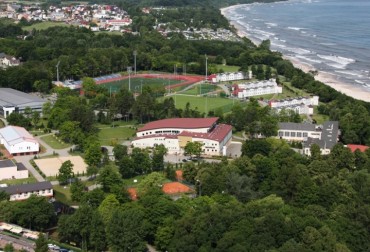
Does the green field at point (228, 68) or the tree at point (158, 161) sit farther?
the green field at point (228, 68)

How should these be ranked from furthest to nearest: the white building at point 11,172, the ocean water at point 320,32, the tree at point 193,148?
the ocean water at point 320,32, the tree at point 193,148, the white building at point 11,172

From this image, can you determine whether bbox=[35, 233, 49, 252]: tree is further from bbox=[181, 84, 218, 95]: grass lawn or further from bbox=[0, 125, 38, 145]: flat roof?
bbox=[181, 84, 218, 95]: grass lawn

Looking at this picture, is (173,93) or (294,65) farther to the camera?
(294,65)

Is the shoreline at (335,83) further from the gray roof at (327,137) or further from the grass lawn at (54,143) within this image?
the grass lawn at (54,143)

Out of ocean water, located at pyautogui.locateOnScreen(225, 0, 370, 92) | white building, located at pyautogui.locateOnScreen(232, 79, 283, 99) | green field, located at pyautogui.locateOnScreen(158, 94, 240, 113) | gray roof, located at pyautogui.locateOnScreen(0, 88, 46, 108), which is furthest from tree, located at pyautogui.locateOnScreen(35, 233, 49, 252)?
ocean water, located at pyautogui.locateOnScreen(225, 0, 370, 92)

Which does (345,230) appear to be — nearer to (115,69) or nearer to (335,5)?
(115,69)

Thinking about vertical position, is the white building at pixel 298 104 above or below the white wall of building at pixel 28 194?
below

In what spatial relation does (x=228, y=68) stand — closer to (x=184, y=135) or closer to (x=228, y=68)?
(x=228, y=68)

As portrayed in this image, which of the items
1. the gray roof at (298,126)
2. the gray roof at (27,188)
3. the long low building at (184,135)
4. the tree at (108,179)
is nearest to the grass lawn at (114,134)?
the long low building at (184,135)

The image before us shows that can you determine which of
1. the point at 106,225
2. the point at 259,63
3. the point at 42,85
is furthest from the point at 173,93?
the point at 106,225
